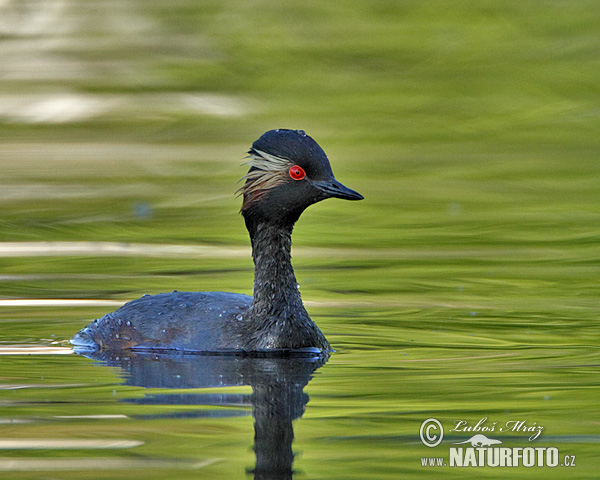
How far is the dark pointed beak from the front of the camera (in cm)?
1035

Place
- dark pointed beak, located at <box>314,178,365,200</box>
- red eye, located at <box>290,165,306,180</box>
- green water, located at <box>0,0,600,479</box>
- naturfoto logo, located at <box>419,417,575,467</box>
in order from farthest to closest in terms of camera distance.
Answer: red eye, located at <box>290,165,306,180</box> < dark pointed beak, located at <box>314,178,365,200</box> < green water, located at <box>0,0,600,479</box> < naturfoto logo, located at <box>419,417,575,467</box>

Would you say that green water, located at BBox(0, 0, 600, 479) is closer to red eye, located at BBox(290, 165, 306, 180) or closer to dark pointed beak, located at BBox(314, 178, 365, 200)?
dark pointed beak, located at BBox(314, 178, 365, 200)

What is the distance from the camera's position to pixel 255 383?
9438 mm

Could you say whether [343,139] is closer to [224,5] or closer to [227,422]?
[224,5]

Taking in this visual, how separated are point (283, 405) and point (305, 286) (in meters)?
4.73

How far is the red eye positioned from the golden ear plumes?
0.17 ft

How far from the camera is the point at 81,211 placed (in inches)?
667

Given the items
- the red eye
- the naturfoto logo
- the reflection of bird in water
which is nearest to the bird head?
the red eye

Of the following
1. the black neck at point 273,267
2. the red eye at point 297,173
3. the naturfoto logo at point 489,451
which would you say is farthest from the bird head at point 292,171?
the naturfoto logo at point 489,451

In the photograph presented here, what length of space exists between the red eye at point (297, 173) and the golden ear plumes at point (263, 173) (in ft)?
0.17

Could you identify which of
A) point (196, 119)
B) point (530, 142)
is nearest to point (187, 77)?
point (196, 119)

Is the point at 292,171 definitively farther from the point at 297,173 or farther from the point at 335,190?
the point at 335,190

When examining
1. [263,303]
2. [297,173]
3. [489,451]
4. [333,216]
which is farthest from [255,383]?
[333,216]

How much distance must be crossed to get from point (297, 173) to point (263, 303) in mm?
1119
